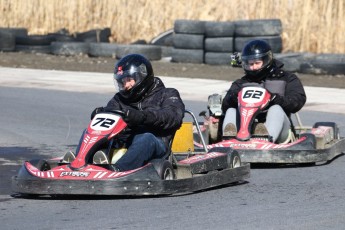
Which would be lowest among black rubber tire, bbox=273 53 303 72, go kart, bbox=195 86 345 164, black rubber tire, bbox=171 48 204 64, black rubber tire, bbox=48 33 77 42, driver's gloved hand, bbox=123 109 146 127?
black rubber tire, bbox=48 33 77 42

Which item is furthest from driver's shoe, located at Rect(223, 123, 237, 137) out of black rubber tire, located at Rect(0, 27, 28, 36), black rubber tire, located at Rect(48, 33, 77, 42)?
black rubber tire, located at Rect(0, 27, 28, 36)

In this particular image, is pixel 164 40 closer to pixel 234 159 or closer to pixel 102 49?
pixel 102 49

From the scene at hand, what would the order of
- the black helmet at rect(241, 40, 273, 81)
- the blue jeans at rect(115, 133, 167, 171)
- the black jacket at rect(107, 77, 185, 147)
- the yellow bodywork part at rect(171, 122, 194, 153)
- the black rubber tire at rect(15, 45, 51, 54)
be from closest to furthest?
the blue jeans at rect(115, 133, 167, 171) < the black jacket at rect(107, 77, 185, 147) < the yellow bodywork part at rect(171, 122, 194, 153) < the black helmet at rect(241, 40, 273, 81) < the black rubber tire at rect(15, 45, 51, 54)

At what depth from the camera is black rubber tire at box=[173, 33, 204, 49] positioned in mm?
19609

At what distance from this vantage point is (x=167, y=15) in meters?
23.8

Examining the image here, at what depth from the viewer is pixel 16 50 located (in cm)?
2259

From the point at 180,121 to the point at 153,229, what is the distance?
182cm

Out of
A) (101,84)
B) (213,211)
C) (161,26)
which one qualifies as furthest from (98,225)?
(161,26)

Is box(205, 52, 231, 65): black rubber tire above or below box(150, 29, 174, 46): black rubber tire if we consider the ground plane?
above

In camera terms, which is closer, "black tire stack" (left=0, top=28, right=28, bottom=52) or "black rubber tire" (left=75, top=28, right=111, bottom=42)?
"black tire stack" (left=0, top=28, right=28, bottom=52)

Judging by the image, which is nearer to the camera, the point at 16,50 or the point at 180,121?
the point at 180,121

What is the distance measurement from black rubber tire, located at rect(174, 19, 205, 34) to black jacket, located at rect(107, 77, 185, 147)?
454 inches

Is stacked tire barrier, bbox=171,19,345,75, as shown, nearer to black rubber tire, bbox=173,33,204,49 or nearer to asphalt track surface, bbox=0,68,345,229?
black rubber tire, bbox=173,33,204,49

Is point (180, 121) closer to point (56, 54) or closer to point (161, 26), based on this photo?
point (56, 54)
